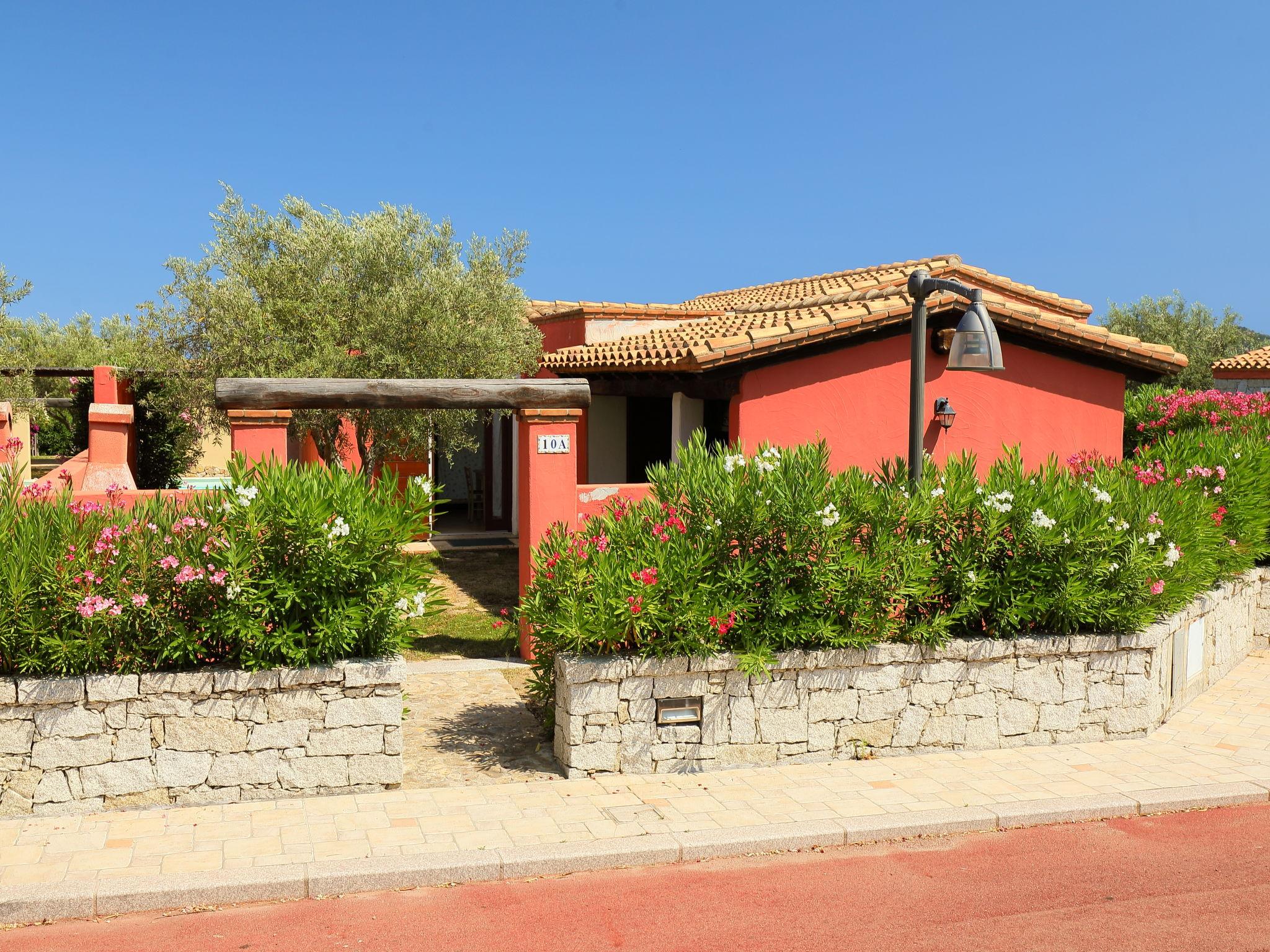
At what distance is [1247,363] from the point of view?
96.7 ft

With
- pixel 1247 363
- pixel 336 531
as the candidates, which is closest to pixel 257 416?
pixel 336 531

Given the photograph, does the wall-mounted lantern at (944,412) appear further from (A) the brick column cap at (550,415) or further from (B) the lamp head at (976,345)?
(B) the lamp head at (976,345)

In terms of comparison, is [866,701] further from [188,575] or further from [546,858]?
[188,575]

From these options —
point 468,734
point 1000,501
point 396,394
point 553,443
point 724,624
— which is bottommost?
point 468,734

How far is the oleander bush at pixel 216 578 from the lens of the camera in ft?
21.2

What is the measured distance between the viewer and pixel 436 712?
8.95m

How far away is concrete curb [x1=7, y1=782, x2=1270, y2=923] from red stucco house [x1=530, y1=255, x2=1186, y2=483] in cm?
641

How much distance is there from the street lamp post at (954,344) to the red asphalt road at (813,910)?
10.2 ft

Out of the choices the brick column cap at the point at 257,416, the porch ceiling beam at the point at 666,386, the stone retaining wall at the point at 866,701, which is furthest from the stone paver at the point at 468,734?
the porch ceiling beam at the point at 666,386

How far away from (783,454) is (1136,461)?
5823 millimetres

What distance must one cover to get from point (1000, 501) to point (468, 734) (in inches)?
172

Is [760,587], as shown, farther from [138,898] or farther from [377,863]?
[138,898]

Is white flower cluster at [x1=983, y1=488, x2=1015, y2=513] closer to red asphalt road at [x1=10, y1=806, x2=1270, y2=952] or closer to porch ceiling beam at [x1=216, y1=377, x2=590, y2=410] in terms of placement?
red asphalt road at [x1=10, y1=806, x2=1270, y2=952]

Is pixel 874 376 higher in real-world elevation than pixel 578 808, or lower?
higher
